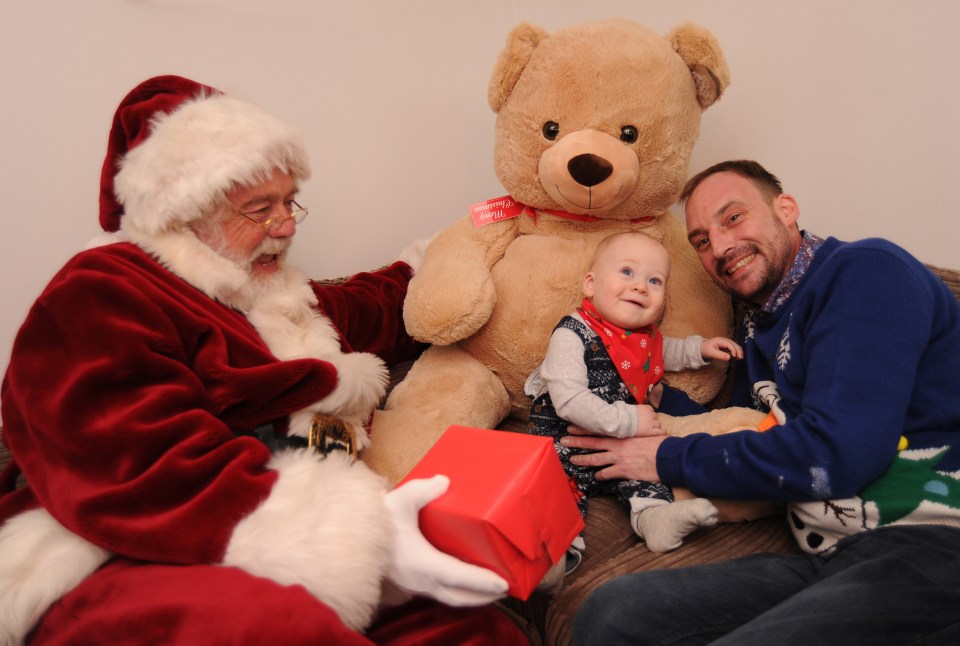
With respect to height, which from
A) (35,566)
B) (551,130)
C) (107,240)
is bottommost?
(35,566)

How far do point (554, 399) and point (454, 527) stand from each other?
0.53 m

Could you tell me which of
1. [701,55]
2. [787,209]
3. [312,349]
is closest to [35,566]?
[312,349]

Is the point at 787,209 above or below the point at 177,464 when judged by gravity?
above

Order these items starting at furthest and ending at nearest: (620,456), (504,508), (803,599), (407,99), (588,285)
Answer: (407,99) < (588,285) < (620,456) < (803,599) < (504,508)

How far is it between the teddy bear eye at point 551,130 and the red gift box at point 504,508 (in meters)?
0.84

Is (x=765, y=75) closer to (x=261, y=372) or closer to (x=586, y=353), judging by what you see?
(x=586, y=353)

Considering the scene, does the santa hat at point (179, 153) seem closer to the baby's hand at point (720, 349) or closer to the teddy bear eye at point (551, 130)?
the teddy bear eye at point (551, 130)

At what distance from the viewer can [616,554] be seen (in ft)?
4.62

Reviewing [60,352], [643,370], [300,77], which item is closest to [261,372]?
[60,352]

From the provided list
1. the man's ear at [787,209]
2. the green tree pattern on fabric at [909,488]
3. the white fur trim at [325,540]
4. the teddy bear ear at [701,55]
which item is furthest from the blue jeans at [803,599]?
the teddy bear ear at [701,55]

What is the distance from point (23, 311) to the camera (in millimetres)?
1724

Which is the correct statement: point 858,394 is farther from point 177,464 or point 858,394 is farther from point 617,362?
point 177,464

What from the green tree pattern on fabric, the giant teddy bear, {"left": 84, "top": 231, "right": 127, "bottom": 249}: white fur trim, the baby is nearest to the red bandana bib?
the baby

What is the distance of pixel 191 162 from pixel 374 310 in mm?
683
